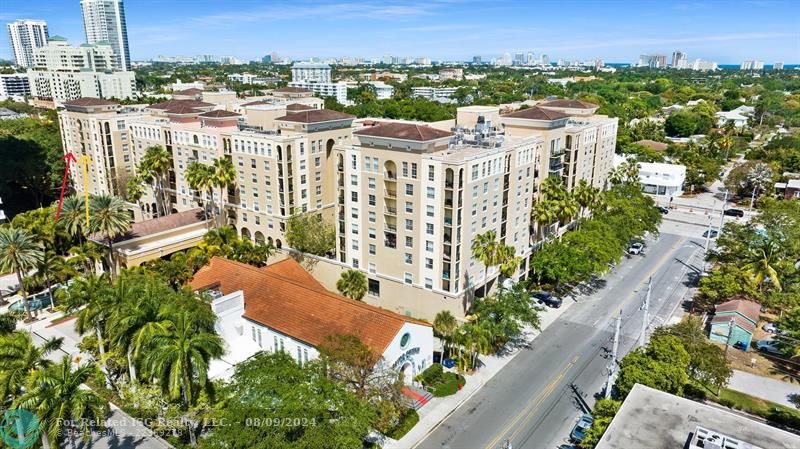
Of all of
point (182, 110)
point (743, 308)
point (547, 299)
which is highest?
point (182, 110)

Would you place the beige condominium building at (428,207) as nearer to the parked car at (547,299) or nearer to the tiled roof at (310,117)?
the parked car at (547,299)

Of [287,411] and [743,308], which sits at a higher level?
[287,411]

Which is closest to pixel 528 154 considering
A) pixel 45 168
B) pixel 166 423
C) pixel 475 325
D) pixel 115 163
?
pixel 475 325

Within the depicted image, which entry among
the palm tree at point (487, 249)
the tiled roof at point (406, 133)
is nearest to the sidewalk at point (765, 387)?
the palm tree at point (487, 249)

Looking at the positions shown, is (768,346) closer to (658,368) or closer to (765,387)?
(765,387)

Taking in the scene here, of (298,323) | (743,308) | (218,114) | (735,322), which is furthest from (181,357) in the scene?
(218,114)

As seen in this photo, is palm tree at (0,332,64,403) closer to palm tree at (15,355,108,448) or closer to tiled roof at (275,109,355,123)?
palm tree at (15,355,108,448)
